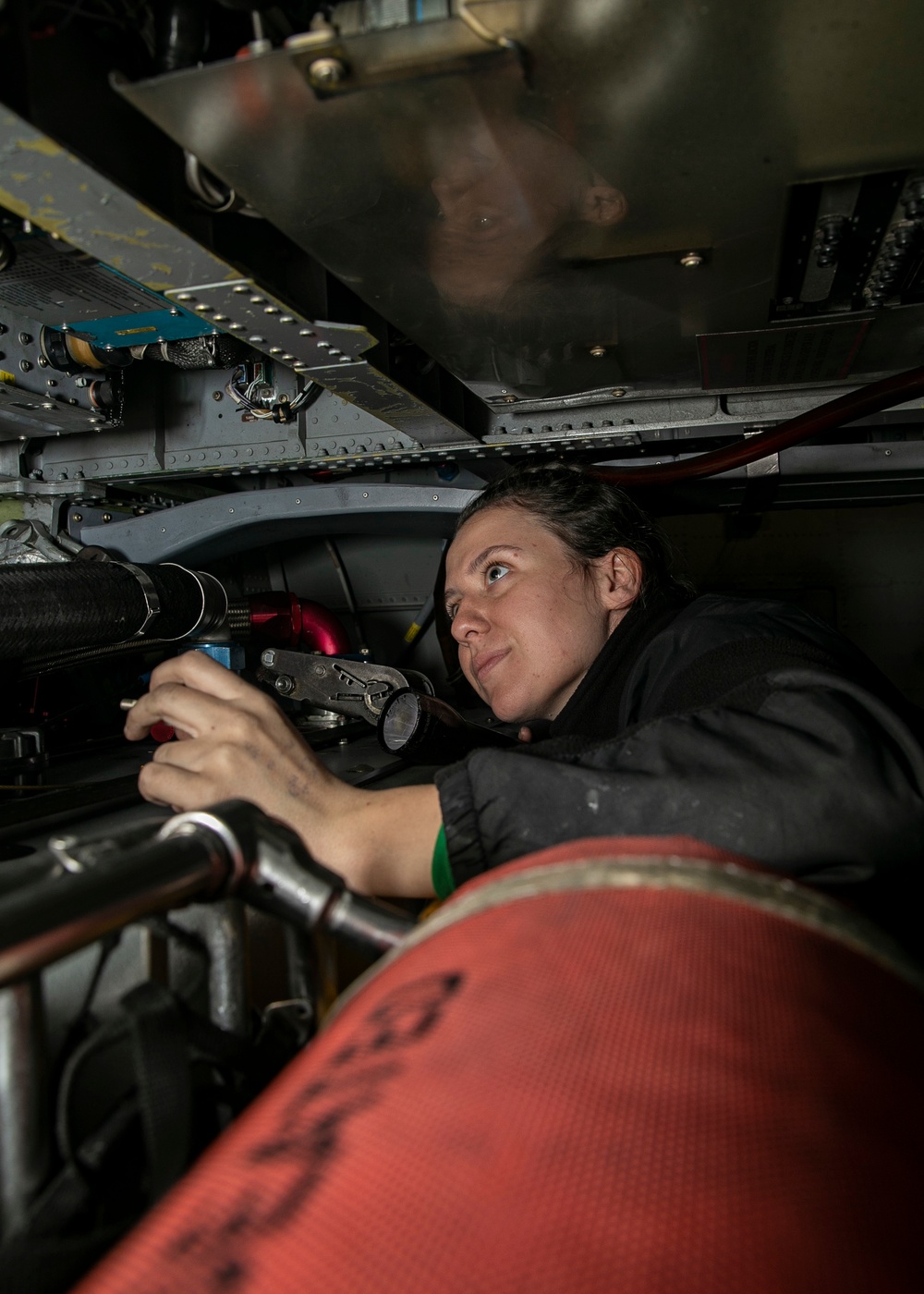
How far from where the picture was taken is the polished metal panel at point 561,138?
771mm

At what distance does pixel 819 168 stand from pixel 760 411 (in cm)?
94

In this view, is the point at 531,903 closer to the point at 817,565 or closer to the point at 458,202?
the point at 458,202

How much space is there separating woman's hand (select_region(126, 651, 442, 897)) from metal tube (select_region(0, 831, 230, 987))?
0.41m

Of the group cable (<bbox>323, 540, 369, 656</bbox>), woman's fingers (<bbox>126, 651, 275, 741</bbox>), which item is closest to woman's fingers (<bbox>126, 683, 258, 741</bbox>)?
woman's fingers (<bbox>126, 651, 275, 741</bbox>)

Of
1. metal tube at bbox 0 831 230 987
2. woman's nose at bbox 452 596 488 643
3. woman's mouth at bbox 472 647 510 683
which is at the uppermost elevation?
woman's nose at bbox 452 596 488 643

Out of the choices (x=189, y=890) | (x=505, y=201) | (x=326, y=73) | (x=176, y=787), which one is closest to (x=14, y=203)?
(x=326, y=73)

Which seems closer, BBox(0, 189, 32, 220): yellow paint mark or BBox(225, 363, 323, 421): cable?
BBox(0, 189, 32, 220): yellow paint mark

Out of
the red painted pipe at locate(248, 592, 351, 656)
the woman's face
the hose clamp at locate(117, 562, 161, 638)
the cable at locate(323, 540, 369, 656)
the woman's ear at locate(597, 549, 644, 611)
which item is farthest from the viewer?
the cable at locate(323, 540, 369, 656)

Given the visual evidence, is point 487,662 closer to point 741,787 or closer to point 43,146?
point 741,787

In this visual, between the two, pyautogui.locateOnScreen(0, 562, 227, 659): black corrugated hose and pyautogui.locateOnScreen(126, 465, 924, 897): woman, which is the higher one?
pyautogui.locateOnScreen(0, 562, 227, 659): black corrugated hose

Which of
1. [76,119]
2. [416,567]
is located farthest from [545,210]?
[416,567]

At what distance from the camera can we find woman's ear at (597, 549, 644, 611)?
1778 mm

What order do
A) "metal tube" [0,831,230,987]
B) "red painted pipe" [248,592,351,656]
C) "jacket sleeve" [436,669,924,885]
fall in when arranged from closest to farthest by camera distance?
"metal tube" [0,831,230,987] → "jacket sleeve" [436,669,924,885] → "red painted pipe" [248,592,351,656]

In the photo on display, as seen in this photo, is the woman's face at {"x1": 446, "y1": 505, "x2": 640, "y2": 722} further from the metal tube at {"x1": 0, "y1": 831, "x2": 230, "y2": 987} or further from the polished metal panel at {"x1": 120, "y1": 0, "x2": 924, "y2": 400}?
the metal tube at {"x1": 0, "y1": 831, "x2": 230, "y2": 987}
